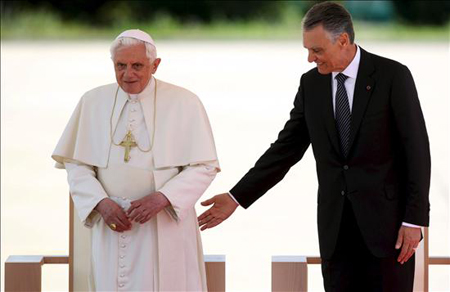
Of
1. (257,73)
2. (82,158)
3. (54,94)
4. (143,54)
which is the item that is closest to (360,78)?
(143,54)

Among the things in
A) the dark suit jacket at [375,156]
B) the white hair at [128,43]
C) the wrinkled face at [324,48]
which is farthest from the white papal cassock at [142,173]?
the wrinkled face at [324,48]

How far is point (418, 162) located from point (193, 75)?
1660 centimetres

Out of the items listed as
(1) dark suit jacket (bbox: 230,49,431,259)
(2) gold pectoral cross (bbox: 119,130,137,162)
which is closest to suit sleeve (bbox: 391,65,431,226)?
(1) dark suit jacket (bbox: 230,49,431,259)

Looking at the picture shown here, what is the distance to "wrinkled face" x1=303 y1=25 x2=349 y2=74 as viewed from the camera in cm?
328

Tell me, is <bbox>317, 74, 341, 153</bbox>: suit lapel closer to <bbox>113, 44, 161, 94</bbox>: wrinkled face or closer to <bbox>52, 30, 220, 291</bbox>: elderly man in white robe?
<bbox>52, 30, 220, 291</bbox>: elderly man in white robe

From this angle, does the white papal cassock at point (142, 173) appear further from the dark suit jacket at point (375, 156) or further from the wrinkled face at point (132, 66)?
the dark suit jacket at point (375, 156)

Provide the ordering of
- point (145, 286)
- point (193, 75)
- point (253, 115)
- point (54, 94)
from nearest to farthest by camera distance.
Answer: point (145, 286) → point (253, 115) → point (54, 94) → point (193, 75)

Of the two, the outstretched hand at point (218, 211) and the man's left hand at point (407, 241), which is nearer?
the man's left hand at point (407, 241)

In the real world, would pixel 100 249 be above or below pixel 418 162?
below

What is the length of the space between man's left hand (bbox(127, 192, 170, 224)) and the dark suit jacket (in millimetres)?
554

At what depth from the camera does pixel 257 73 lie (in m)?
21.1

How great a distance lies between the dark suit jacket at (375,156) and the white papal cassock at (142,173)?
424 millimetres

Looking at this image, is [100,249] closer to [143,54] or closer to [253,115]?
[143,54]

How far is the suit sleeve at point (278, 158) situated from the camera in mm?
3631
